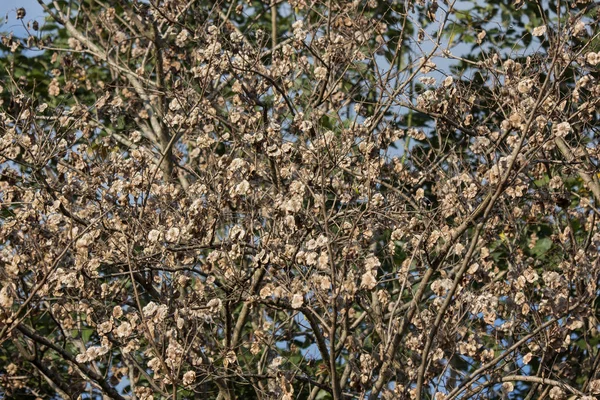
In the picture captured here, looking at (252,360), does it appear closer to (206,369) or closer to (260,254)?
(206,369)

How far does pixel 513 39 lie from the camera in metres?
7.82

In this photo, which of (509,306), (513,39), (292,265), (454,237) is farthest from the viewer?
(513,39)

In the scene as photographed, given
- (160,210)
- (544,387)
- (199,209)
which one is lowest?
(544,387)

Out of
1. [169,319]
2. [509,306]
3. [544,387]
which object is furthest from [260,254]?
[544,387]

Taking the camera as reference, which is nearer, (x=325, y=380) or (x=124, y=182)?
(x=124, y=182)

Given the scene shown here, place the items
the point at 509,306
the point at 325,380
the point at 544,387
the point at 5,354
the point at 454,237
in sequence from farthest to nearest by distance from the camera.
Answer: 1. the point at 5,354
2. the point at 325,380
3. the point at 544,387
4. the point at 509,306
5. the point at 454,237

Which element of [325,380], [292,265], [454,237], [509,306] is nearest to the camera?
[454,237]

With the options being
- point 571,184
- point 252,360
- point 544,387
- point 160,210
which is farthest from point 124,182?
point 571,184

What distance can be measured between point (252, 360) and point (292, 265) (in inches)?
69.9

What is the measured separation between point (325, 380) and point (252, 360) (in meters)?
0.65

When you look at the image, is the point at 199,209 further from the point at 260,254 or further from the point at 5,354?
the point at 5,354

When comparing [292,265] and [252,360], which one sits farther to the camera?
[252,360]

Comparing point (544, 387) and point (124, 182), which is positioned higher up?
point (124, 182)

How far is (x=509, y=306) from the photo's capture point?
211 inches
